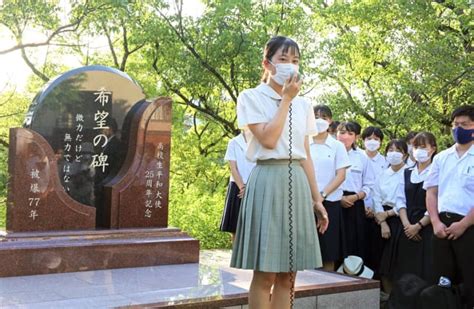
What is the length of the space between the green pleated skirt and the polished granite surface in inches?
46.4

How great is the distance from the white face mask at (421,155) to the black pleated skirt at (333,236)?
2.60ft

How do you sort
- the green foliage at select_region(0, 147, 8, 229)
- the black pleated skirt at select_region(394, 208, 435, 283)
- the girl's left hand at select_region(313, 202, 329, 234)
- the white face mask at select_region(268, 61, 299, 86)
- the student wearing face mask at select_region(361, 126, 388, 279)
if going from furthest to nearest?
the green foliage at select_region(0, 147, 8, 229), the student wearing face mask at select_region(361, 126, 388, 279), the black pleated skirt at select_region(394, 208, 435, 283), the girl's left hand at select_region(313, 202, 329, 234), the white face mask at select_region(268, 61, 299, 86)

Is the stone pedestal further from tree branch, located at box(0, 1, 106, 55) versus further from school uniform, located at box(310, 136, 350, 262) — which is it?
tree branch, located at box(0, 1, 106, 55)

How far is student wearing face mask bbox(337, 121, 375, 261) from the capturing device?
17.5 feet

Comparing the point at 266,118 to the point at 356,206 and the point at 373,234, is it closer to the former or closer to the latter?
the point at 356,206

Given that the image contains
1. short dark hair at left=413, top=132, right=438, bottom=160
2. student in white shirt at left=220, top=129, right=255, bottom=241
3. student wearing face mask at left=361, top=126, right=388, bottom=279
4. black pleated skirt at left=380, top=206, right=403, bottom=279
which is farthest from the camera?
student wearing face mask at left=361, top=126, right=388, bottom=279

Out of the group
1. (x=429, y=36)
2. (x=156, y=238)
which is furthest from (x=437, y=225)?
(x=429, y=36)

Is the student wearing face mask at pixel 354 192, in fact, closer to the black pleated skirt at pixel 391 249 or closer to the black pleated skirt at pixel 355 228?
the black pleated skirt at pixel 355 228

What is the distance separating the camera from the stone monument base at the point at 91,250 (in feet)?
14.6

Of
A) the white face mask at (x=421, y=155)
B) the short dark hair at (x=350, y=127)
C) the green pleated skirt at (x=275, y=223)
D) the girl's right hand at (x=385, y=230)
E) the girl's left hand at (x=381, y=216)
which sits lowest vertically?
the girl's right hand at (x=385, y=230)

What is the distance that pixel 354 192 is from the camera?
5422mm

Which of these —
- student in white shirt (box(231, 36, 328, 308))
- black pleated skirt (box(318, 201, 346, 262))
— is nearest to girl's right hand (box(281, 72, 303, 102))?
student in white shirt (box(231, 36, 328, 308))

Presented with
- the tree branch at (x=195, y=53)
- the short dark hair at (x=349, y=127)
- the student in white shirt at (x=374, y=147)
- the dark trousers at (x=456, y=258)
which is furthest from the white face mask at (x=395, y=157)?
the tree branch at (x=195, y=53)

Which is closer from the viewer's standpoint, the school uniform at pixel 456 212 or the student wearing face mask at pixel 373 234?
the school uniform at pixel 456 212
